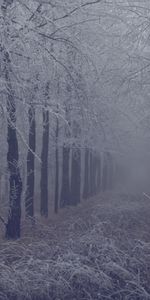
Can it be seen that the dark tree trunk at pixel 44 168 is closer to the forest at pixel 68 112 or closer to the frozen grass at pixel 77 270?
the forest at pixel 68 112

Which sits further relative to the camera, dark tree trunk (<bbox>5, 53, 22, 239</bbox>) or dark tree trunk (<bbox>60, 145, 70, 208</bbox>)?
dark tree trunk (<bbox>60, 145, 70, 208</bbox>)

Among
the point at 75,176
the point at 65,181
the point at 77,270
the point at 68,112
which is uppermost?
the point at 68,112

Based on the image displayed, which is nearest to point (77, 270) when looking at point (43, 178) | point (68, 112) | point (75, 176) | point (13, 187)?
point (13, 187)

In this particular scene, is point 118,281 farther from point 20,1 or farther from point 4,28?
point 20,1

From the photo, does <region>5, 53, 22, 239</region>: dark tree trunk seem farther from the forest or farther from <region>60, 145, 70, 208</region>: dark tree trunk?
<region>60, 145, 70, 208</region>: dark tree trunk

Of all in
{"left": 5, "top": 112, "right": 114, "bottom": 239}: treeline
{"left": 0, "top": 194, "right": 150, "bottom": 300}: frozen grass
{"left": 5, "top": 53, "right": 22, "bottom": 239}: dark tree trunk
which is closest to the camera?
{"left": 0, "top": 194, "right": 150, "bottom": 300}: frozen grass

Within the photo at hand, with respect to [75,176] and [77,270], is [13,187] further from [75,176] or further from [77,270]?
[75,176]

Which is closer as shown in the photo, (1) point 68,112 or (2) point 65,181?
(1) point 68,112

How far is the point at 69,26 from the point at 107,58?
5.55 metres

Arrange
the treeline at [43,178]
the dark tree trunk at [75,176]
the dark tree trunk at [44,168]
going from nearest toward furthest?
the treeline at [43,178], the dark tree trunk at [44,168], the dark tree trunk at [75,176]

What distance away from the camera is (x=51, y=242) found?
554 inches

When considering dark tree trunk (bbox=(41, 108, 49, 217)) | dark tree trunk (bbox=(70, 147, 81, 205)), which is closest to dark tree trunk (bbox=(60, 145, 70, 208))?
dark tree trunk (bbox=(70, 147, 81, 205))

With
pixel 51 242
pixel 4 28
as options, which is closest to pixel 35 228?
pixel 51 242

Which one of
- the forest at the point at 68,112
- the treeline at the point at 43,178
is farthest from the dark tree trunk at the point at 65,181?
the forest at the point at 68,112
